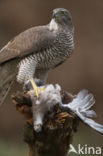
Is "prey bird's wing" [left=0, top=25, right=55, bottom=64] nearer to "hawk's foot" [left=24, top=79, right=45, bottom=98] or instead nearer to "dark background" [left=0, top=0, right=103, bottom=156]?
"hawk's foot" [left=24, top=79, right=45, bottom=98]

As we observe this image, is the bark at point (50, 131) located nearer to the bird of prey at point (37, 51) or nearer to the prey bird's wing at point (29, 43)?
the bird of prey at point (37, 51)

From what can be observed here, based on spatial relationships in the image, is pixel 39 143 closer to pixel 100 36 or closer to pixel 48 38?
pixel 48 38

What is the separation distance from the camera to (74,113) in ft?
14.8

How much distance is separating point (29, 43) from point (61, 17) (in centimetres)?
41

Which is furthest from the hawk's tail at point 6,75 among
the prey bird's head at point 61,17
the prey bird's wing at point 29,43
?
the prey bird's head at point 61,17

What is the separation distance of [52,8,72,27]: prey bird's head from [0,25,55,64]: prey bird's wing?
0.14 metres

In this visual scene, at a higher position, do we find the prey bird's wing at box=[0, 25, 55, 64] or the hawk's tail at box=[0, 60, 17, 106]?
the prey bird's wing at box=[0, 25, 55, 64]

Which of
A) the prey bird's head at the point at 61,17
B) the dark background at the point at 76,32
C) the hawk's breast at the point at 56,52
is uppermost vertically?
the prey bird's head at the point at 61,17

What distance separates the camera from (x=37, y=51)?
17.4ft

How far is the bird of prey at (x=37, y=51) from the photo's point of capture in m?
5.30

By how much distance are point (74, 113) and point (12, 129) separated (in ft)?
17.8

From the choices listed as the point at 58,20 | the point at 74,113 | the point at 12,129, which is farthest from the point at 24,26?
the point at 74,113

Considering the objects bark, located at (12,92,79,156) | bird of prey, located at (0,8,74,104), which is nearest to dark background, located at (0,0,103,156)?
bird of prey, located at (0,8,74,104)

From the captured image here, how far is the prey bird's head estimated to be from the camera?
543 centimetres
